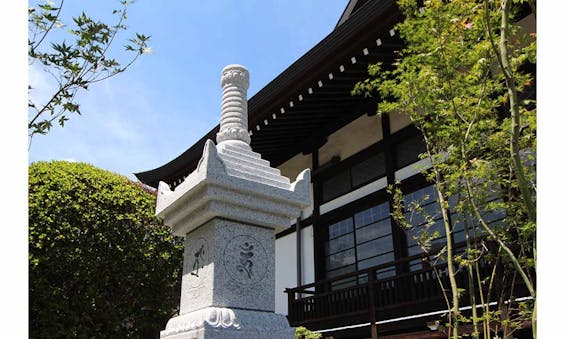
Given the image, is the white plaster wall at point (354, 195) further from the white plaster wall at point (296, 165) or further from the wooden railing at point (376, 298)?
the wooden railing at point (376, 298)

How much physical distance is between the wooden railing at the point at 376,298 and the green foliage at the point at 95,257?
2955mm

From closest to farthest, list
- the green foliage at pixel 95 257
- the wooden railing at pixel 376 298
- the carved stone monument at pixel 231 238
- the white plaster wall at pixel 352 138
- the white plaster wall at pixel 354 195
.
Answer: the carved stone monument at pixel 231 238 → the wooden railing at pixel 376 298 → the green foliage at pixel 95 257 → the white plaster wall at pixel 354 195 → the white plaster wall at pixel 352 138

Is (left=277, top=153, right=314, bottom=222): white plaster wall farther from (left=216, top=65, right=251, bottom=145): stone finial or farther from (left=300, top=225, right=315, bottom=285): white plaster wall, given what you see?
(left=216, top=65, right=251, bottom=145): stone finial

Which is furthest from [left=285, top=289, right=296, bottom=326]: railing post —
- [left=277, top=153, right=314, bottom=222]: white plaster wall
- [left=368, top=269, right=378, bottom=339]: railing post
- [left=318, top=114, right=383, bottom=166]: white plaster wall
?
[left=318, top=114, right=383, bottom=166]: white plaster wall

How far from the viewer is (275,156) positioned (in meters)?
14.1

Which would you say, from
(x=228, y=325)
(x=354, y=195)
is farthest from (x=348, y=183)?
(x=228, y=325)

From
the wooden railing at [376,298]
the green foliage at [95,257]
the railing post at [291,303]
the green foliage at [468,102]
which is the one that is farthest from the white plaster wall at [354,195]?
the green foliage at [468,102]

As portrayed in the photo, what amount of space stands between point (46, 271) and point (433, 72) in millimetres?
7828

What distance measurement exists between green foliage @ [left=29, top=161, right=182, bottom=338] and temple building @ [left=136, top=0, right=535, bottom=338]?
311 centimetres

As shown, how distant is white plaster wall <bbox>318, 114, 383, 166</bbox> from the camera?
11695 mm

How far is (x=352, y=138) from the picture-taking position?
484 inches

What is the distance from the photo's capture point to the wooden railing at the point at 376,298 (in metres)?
8.58

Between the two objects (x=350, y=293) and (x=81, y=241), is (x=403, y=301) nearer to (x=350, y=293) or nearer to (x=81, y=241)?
(x=350, y=293)

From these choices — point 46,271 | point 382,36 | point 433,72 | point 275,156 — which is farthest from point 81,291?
point 433,72
